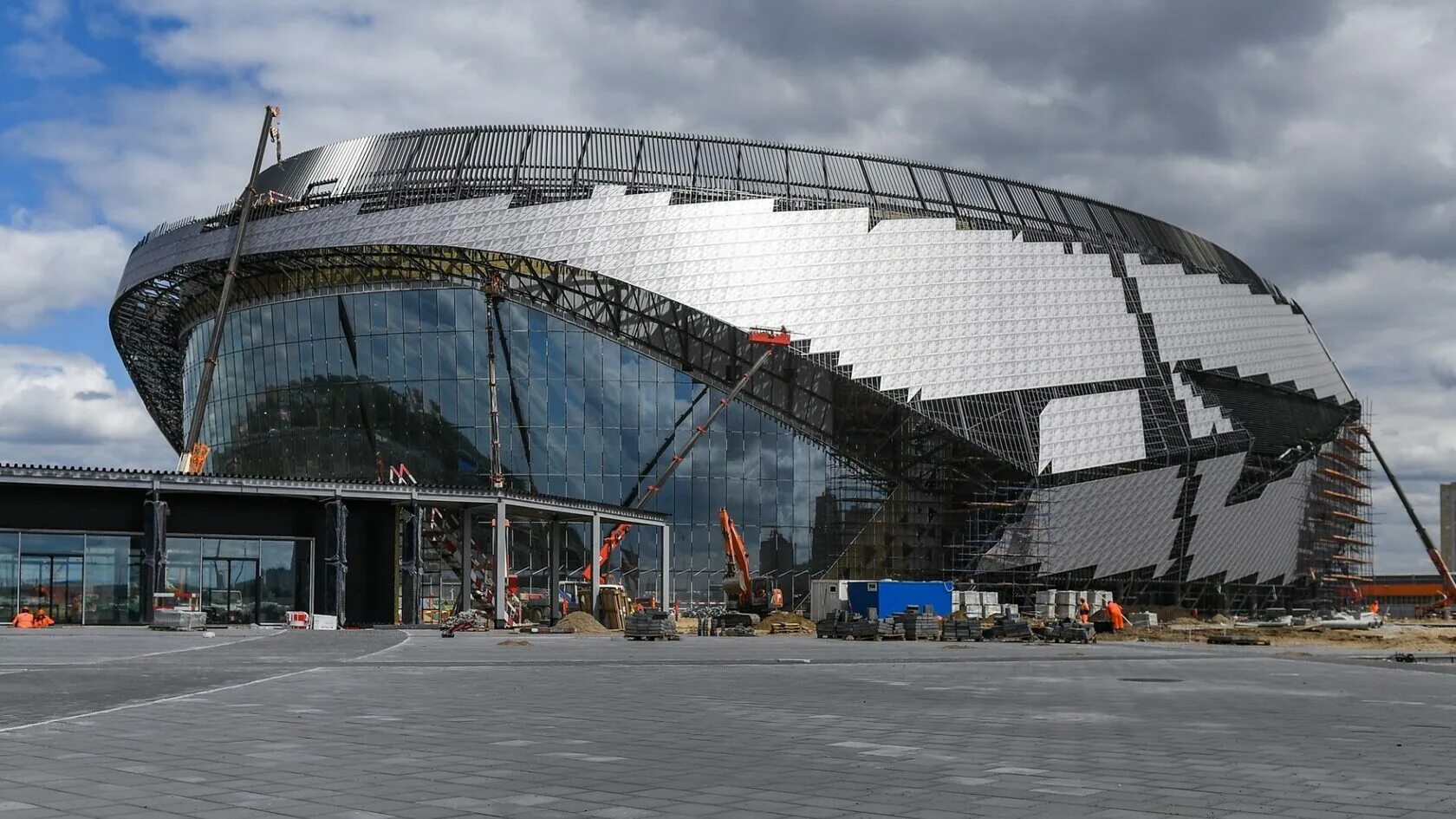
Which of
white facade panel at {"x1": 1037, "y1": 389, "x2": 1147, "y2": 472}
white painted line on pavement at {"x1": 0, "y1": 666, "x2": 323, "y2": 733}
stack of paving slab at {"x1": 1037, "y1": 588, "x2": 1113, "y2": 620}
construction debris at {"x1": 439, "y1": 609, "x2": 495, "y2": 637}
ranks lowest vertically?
stack of paving slab at {"x1": 1037, "y1": 588, "x2": 1113, "y2": 620}

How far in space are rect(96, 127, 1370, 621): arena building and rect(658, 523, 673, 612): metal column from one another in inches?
48.6

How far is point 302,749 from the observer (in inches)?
488

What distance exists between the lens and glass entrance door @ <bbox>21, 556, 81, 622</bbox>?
4416 centimetres

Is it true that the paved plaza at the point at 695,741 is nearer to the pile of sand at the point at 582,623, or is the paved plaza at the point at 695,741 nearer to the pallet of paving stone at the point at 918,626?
the pallet of paving stone at the point at 918,626

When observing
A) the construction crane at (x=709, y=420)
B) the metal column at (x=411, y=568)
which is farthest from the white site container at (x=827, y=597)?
the metal column at (x=411, y=568)

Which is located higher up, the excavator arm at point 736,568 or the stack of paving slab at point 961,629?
the excavator arm at point 736,568

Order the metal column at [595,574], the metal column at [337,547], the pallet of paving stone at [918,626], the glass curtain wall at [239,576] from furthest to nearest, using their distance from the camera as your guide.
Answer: the metal column at [595,574] → the pallet of paving stone at [918,626] → the metal column at [337,547] → the glass curtain wall at [239,576]

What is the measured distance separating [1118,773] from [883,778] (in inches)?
80.4

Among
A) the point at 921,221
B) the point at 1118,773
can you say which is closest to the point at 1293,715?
the point at 1118,773

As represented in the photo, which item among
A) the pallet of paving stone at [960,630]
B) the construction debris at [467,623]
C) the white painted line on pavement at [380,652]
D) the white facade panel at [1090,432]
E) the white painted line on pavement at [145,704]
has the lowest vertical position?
the pallet of paving stone at [960,630]

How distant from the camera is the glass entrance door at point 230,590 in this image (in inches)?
1869

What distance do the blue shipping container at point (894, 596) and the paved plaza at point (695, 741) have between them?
106ft

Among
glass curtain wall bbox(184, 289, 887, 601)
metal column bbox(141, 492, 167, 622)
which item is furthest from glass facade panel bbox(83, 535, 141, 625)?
glass curtain wall bbox(184, 289, 887, 601)

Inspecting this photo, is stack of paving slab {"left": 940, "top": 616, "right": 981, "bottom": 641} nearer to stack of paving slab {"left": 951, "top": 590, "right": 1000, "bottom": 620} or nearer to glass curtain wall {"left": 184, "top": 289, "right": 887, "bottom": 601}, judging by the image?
stack of paving slab {"left": 951, "top": 590, "right": 1000, "bottom": 620}
